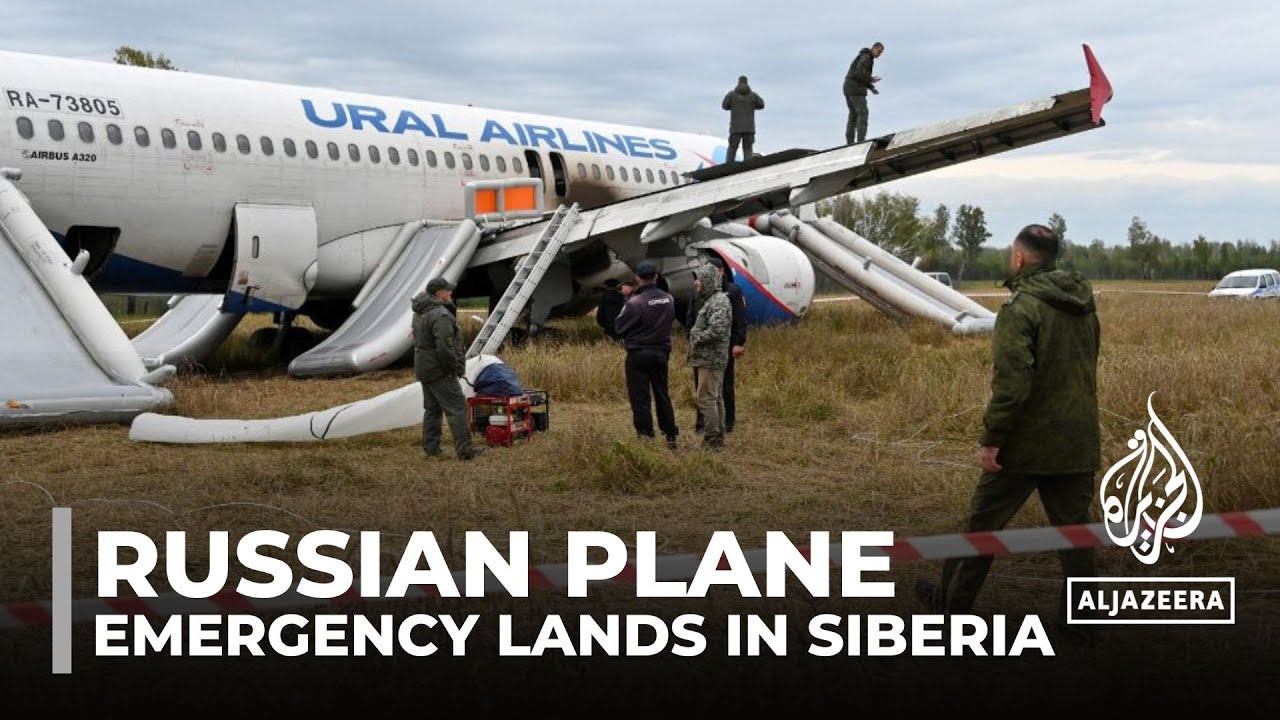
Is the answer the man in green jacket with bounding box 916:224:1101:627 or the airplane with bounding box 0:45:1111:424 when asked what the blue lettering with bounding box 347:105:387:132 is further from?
the man in green jacket with bounding box 916:224:1101:627

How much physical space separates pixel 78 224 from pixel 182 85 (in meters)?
2.44

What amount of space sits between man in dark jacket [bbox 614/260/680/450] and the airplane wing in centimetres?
734

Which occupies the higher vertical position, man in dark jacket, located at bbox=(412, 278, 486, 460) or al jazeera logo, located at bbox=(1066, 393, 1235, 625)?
man in dark jacket, located at bbox=(412, 278, 486, 460)

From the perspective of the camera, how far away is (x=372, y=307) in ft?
63.9

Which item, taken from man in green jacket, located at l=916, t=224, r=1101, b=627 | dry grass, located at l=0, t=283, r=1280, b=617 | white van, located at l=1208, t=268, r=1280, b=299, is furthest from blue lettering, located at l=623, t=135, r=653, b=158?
white van, located at l=1208, t=268, r=1280, b=299

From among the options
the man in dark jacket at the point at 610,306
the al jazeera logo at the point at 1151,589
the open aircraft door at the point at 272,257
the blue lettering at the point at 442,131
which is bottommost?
the al jazeera logo at the point at 1151,589

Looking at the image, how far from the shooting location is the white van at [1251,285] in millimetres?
42719

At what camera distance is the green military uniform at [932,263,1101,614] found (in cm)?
623

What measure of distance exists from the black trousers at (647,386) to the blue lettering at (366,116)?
30.8 ft

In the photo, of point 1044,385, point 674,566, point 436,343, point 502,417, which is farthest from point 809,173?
point 674,566

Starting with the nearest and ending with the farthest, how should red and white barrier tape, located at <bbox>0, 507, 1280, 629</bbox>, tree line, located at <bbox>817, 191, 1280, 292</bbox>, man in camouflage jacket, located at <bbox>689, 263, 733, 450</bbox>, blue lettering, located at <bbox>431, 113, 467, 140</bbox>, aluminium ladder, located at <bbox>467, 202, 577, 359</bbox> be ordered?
red and white barrier tape, located at <bbox>0, 507, 1280, 629</bbox> < man in camouflage jacket, located at <bbox>689, 263, 733, 450</bbox> < aluminium ladder, located at <bbox>467, 202, 577, 359</bbox> < blue lettering, located at <bbox>431, 113, 467, 140</bbox> < tree line, located at <bbox>817, 191, 1280, 292</bbox>

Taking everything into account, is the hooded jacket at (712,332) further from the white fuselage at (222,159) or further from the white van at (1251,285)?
the white van at (1251,285)

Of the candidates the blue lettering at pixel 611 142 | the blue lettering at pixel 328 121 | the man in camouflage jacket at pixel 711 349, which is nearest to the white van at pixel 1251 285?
the blue lettering at pixel 611 142

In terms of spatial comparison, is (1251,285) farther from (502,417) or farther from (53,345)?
(53,345)
